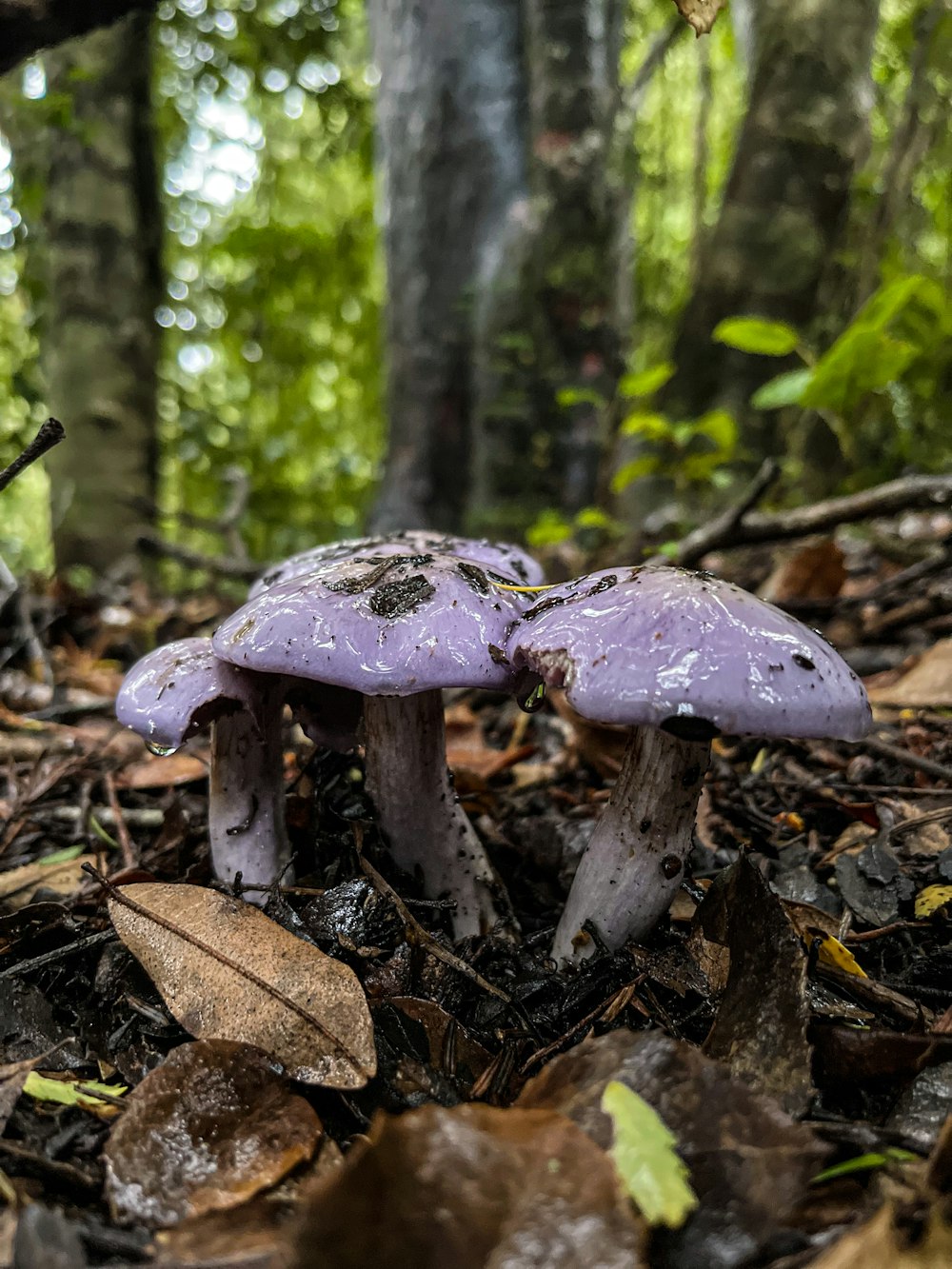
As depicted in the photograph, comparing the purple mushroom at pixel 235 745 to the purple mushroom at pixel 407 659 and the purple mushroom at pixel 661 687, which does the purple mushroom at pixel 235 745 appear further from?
the purple mushroom at pixel 661 687

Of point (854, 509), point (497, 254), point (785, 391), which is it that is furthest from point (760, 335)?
point (497, 254)

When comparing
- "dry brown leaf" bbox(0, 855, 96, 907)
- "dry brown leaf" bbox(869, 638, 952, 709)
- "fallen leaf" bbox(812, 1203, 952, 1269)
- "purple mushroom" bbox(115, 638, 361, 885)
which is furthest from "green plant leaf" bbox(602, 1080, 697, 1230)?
"dry brown leaf" bbox(869, 638, 952, 709)

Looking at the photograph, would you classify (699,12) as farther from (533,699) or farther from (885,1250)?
(885,1250)

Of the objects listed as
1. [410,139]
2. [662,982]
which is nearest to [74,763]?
[662,982]

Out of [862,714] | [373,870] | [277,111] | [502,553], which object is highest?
[277,111]

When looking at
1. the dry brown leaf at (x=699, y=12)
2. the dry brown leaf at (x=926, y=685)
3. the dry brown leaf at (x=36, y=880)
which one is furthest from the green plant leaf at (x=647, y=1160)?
the dry brown leaf at (x=926, y=685)

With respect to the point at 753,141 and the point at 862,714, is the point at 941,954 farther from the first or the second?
the point at 753,141
